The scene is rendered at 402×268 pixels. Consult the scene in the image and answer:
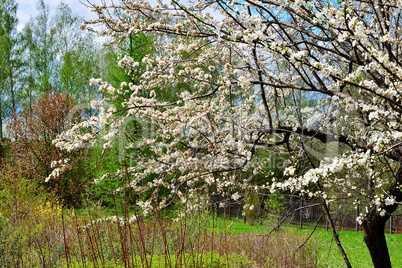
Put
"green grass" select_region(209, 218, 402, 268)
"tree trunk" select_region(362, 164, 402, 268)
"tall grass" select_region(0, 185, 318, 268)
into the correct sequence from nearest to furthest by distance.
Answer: "tall grass" select_region(0, 185, 318, 268), "tree trunk" select_region(362, 164, 402, 268), "green grass" select_region(209, 218, 402, 268)

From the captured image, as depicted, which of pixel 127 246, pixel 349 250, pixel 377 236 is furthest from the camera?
pixel 349 250

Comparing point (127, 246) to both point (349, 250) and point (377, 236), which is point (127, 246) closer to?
point (377, 236)

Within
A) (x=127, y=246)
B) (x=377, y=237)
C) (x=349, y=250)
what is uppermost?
(x=377, y=237)

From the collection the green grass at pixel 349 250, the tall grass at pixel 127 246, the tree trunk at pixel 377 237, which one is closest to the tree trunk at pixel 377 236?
the tree trunk at pixel 377 237

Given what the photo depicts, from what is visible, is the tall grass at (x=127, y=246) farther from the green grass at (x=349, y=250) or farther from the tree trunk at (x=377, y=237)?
the tree trunk at (x=377, y=237)

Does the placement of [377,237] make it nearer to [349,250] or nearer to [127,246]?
[127,246]

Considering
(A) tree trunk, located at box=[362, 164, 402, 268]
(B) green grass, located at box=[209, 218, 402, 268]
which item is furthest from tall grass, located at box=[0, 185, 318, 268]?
(A) tree trunk, located at box=[362, 164, 402, 268]

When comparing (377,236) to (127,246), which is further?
(127,246)

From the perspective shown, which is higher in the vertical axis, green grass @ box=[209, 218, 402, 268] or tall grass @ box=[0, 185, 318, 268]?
tall grass @ box=[0, 185, 318, 268]

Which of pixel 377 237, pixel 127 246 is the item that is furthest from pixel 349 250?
pixel 127 246

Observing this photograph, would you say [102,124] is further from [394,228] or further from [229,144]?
[394,228]

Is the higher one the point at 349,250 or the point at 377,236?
the point at 377,236

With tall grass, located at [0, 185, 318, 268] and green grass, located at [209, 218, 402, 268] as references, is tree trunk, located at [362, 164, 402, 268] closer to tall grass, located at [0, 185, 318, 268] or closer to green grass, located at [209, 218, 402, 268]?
tall grass, located at [0, 185, 318, 268]

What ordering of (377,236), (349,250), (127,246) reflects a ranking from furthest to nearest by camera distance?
(349,250)
(127,246)
(377,236)
